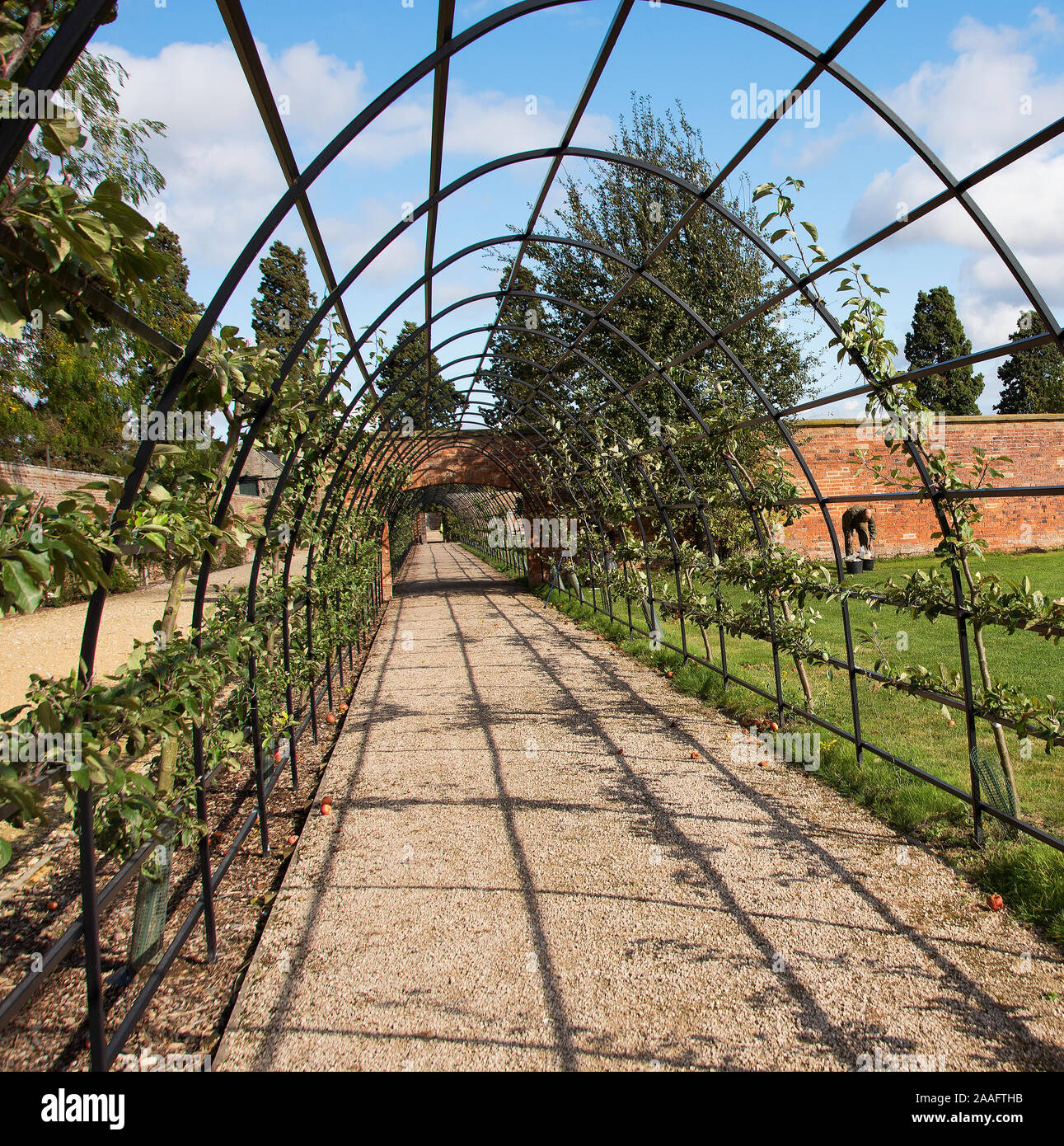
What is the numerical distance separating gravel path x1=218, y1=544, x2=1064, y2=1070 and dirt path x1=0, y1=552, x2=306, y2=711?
3830mm

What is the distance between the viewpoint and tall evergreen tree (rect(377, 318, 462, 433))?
22.3 ft

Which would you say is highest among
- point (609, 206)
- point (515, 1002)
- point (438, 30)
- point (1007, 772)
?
point (609, 206)

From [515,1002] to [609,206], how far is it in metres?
12.4

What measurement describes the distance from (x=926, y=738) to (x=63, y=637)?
11.6m

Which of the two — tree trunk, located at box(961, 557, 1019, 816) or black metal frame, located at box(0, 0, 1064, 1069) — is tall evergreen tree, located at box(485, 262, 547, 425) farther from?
tree trunk, located at box(961, 557, 1019, 816)

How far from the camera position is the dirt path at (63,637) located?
8.91 m

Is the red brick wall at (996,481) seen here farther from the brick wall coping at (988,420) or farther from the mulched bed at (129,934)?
the mulched bed at (129,934)

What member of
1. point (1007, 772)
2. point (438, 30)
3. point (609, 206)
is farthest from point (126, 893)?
point (609, 206)

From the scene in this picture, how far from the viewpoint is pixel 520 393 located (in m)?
11.6

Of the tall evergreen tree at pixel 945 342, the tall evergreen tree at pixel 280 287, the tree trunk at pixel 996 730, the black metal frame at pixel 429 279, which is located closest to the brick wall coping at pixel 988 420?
the black metal frame at pixel 429 279

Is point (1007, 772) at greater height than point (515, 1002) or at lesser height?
greater

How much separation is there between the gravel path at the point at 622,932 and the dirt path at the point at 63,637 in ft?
12.6

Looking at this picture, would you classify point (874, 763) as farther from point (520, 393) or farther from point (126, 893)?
point (520, 393)

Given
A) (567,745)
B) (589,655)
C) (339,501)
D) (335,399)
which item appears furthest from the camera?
(589,655)
